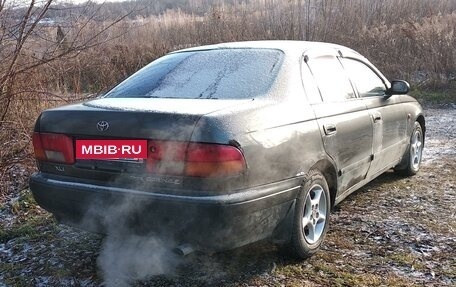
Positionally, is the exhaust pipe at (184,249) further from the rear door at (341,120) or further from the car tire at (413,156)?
the car tire at (413,156)

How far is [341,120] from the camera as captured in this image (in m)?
3.42

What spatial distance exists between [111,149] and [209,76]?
0.94 metres

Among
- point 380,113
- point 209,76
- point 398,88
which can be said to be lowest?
point 380,113

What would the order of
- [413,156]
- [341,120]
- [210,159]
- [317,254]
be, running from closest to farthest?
[210,159] < [317,254] < [341,120] < [413,156]

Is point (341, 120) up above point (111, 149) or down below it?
below

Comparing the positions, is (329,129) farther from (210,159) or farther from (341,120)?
(210,159)

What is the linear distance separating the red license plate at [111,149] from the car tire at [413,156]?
11.0 ft

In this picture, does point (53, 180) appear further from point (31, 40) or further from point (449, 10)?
point (449, 10)

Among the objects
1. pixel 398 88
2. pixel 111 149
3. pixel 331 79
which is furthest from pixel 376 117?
pixel 111 149

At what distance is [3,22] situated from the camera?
14.5 ft

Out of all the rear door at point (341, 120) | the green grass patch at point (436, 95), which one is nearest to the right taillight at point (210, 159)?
the rear door at point (341, 120)

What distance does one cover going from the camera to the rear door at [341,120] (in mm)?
3256

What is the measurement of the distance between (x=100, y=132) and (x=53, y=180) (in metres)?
0.54

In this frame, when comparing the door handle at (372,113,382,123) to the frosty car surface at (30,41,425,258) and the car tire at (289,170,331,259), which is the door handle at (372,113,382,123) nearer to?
the frosty car surface at (30,41,425,258)
